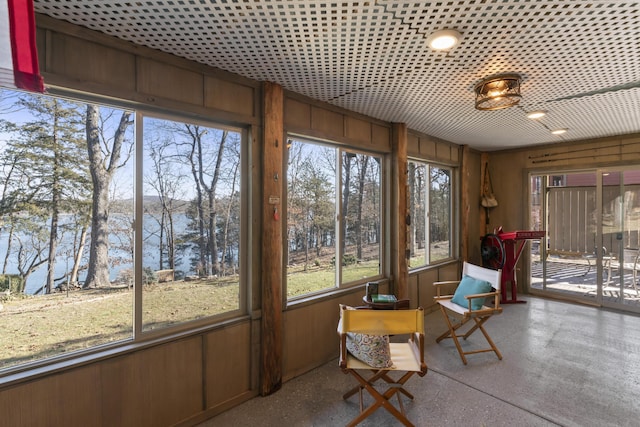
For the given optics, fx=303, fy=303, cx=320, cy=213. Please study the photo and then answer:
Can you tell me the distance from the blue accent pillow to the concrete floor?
1.70 ft

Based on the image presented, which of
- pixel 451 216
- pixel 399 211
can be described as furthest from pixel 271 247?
pixel 451 216

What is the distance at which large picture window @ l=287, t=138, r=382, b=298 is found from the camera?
290cm

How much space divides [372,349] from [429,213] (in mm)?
2956

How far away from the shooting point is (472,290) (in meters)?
3.18

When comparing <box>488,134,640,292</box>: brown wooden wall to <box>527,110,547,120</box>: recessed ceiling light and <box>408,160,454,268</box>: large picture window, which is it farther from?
<box>527,110,547,120</box>: recessed ceiling light

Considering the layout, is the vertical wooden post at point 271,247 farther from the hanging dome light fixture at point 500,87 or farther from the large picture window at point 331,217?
the hanging dome light fixture at point 500,87

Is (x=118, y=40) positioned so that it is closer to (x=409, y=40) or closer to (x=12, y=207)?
(x=12, y=207)

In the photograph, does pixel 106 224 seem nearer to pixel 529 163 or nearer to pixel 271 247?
pixel 271 247

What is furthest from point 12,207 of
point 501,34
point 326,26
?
point 501,34

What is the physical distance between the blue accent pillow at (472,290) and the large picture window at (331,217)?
0.91m

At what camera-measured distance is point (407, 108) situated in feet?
10.4

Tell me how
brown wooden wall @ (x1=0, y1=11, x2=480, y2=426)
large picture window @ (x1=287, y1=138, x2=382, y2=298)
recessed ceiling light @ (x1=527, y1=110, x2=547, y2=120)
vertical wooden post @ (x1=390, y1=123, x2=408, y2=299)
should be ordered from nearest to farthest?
1. brown wooden wall @ (x1=0, y1=11, x2=480, y2=426)
2. large picture window @ (x1=287, y1=138, x2=382, y2=298)
3. recessed ceiling light @ (x1=527, y1=110, x2=547, y2=120)
4. vertical wooden post @ (x1=390, y1=123, x2=408, y2=299)

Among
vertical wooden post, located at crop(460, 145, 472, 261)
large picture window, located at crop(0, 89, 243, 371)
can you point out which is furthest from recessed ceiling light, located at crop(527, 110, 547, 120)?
large picture window, located at crop(0, 89, 243, 371)

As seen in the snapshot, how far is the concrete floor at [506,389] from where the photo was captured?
2.15 m
